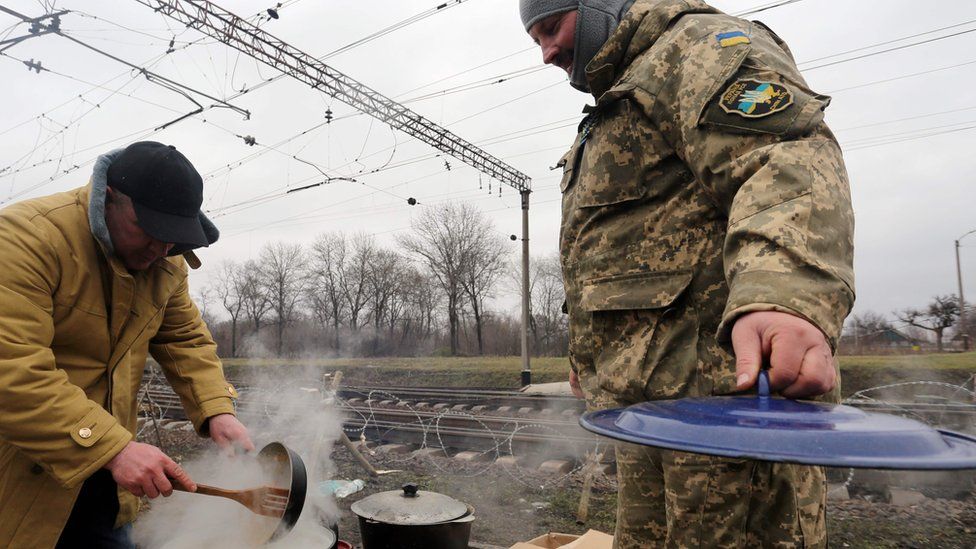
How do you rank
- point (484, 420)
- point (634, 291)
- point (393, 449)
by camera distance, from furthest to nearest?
point (484, 420)
point (393, 449)
point (634, 291)

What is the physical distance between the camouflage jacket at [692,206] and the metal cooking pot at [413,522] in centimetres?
218

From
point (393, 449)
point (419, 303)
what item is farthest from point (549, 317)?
point (393, 449)

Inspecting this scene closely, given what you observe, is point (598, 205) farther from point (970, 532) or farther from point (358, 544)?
point (970, 532)

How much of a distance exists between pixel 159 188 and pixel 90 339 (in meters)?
0.75

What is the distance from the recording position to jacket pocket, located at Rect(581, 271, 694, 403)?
1810 mm

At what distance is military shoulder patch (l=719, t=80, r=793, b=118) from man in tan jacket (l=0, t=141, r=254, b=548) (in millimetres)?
2392

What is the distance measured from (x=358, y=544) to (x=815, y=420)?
491cm

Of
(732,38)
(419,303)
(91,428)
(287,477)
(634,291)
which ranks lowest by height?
(287,477)

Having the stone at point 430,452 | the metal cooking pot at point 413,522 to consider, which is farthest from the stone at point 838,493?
the stone at point 430,452

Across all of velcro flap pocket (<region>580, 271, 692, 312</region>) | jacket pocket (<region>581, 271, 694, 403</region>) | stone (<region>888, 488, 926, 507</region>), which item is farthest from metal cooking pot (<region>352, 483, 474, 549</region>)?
stone (<region>888, 488, 926, 507</region>)

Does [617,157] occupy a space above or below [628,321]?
above

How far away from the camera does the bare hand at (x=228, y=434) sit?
126 inches

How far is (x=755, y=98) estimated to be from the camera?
159 centimetres

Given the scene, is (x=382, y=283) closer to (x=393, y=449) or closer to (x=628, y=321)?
(x=393, y=449)
